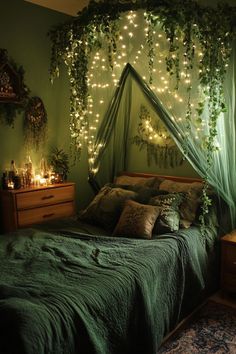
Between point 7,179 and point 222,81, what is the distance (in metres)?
2.28

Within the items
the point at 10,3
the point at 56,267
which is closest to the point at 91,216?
the point at 56,267

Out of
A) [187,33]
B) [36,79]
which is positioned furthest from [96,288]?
[36,79]

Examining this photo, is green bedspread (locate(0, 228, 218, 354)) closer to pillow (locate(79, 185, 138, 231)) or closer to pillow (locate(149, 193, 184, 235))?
pillow (locate(149, 193, 184, 235))

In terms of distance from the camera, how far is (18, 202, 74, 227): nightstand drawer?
3346mm

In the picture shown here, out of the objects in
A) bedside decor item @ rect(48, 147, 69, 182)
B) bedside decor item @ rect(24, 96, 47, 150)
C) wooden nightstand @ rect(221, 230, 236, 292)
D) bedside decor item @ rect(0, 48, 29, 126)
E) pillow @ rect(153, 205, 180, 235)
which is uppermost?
bedside decor item @ rect(0, 48, 29, 126)

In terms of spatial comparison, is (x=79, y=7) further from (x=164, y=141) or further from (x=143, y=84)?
(x=164, y=141)

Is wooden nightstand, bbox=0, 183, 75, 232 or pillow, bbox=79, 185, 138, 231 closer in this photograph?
pillow, bbox=79, 185, 138, 231

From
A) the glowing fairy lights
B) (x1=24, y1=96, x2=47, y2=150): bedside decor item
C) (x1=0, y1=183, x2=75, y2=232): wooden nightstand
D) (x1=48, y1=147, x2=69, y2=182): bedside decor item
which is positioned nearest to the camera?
the glowing fairy lights

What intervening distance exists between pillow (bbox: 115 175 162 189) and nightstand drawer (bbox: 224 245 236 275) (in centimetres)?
98

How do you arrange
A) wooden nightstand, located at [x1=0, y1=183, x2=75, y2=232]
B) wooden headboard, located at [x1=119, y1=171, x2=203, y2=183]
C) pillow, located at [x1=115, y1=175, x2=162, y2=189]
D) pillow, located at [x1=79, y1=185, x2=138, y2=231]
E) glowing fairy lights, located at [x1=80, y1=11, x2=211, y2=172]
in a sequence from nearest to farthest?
glowing fairy lights, located at [x1=80, y1=11, x2=211, y2=172] → pillow, located at [x1=79, y1=185, x2=138, y2=231] → wooden nightstand, located at [x1=0, y1=183, x2=75, y2=232] → wooden headboard, located at [x1=119, y1=171, x2=203, y2=183] → pillow, located at [x1=115, y1=175, x2=162, y2=189]

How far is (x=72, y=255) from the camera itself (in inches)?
92.7

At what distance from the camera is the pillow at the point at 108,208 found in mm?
3104

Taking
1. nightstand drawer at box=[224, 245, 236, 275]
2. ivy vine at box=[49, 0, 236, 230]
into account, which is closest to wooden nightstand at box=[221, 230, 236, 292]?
nightstand drawer at box=[224, 245, 236, 275]

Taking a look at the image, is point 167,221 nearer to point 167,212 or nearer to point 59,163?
point 167,212
